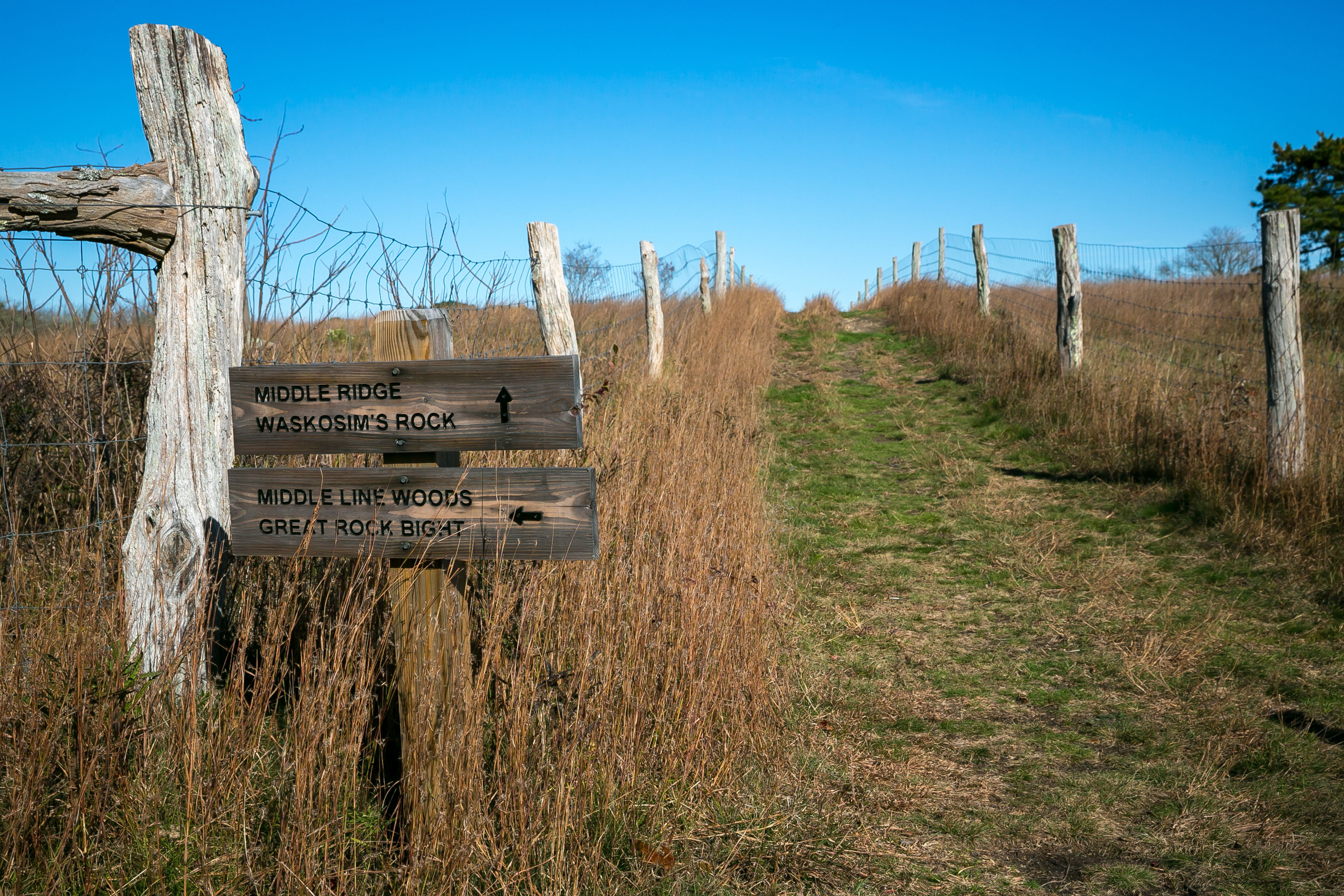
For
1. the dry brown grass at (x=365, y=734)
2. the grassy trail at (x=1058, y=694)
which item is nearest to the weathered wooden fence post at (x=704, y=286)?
the grassy trail at (x=1058, y=694)

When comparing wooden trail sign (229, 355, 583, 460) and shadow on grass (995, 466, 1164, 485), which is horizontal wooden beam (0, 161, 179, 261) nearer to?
wooden trail sign (229, 355, 583, 460)

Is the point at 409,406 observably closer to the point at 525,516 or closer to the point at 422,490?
the point at 422,490

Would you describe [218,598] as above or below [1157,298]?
below

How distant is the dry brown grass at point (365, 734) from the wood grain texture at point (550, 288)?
1.57 m

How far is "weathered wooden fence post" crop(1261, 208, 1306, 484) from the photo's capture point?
5.66m

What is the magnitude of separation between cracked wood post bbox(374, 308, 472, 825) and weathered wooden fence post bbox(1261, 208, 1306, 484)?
218 inches

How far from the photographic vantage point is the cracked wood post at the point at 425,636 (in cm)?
229

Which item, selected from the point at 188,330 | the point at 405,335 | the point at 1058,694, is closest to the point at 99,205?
the point at 188,330

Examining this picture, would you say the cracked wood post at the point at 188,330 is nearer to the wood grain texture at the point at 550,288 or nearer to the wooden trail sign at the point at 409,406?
the wooden trail sign at the point at 409,406

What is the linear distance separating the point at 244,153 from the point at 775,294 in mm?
17716

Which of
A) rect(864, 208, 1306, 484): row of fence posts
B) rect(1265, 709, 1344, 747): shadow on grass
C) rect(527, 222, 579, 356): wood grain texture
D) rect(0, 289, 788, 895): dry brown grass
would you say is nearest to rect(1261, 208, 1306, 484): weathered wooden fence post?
rect(864, 208, 1306, 484): row of fence posts

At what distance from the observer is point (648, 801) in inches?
103

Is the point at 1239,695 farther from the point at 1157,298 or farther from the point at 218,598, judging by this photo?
the point at 1157,298

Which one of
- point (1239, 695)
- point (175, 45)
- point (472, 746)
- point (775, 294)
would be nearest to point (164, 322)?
point (175, 45)
